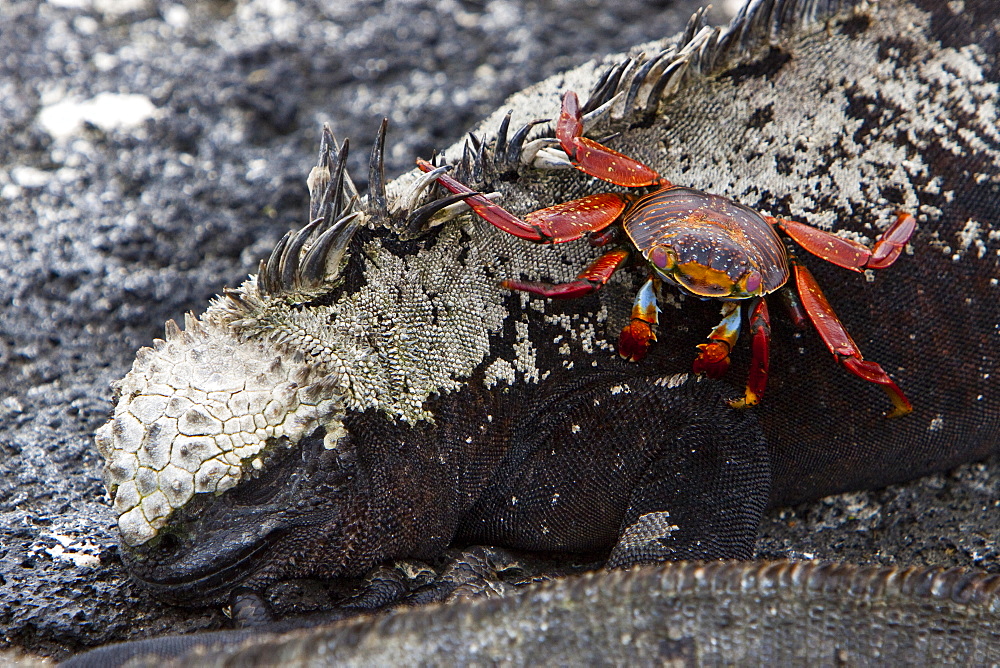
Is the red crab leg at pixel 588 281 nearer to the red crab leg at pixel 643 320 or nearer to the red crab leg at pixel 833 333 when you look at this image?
the red crab leg at pixel 643 320

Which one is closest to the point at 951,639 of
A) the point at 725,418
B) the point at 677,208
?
the point at 725,418

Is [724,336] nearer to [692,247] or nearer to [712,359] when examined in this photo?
[712,359]

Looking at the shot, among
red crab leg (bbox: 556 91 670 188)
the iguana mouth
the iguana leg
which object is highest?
red crab leg (bbox: 556 91 670 188)

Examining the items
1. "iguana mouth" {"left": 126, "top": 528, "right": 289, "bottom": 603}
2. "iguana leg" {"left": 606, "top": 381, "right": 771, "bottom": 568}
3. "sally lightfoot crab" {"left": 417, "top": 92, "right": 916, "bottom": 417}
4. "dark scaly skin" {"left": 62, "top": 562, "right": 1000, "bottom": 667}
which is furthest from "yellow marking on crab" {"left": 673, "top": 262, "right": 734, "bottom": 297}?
"iguana mouth" {"left": 126, "top": 528, "right": 289, "bottom": 603}

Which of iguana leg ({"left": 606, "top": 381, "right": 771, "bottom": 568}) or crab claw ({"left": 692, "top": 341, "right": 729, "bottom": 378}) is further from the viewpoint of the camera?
iguana leg ({"left": 606, "top": 381, "right": 771, "bottom": 568})

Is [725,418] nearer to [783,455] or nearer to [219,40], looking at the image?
[783,455]

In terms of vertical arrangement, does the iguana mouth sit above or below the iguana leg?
above

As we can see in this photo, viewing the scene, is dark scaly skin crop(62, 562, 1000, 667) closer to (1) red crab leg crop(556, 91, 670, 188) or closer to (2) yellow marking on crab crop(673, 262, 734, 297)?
(2) yellow marking on crab crop(673, 262, 734, 297)
